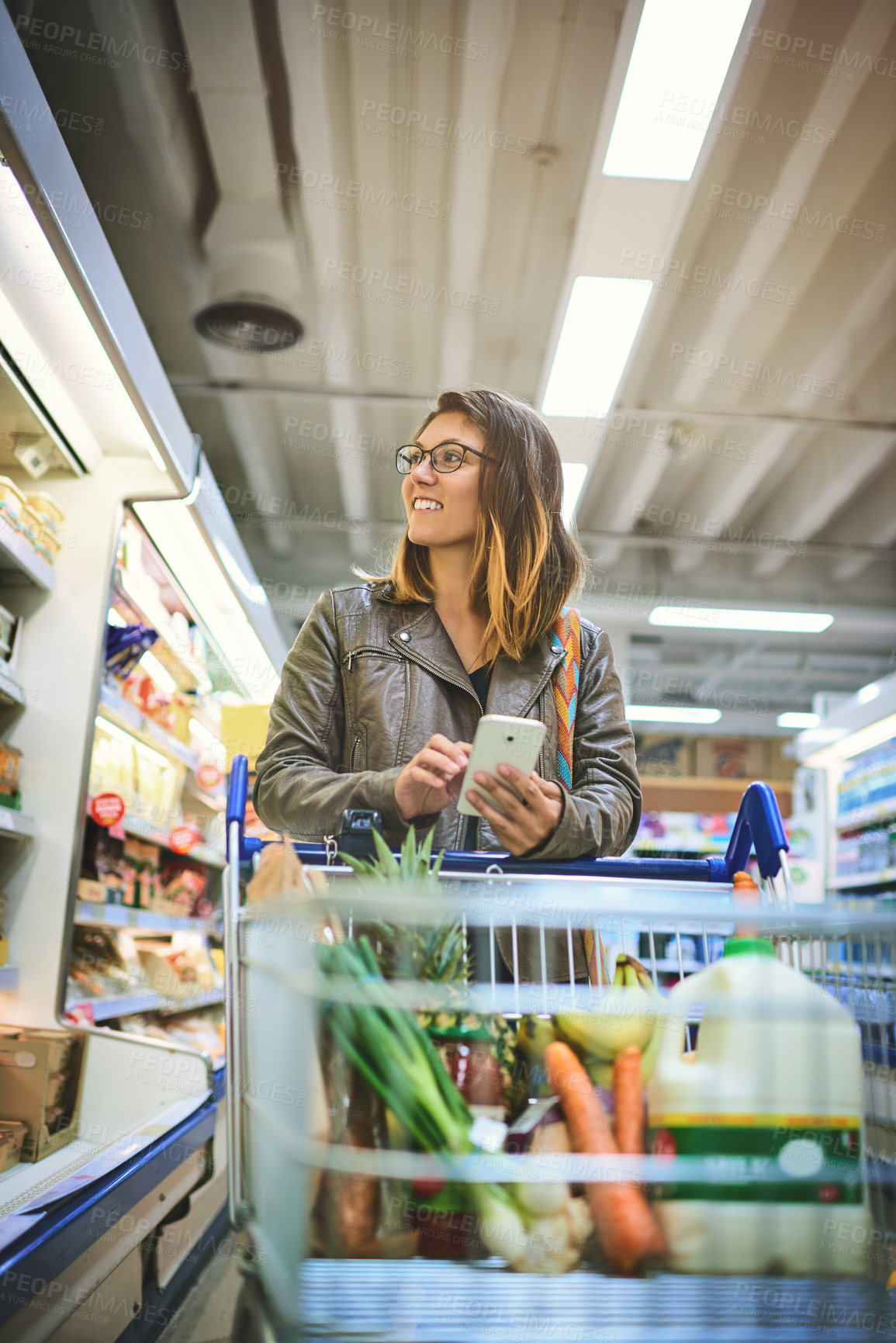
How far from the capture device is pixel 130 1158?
221 centimetres

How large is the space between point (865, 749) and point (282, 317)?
5.12m

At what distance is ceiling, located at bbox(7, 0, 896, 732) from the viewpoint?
379 cm

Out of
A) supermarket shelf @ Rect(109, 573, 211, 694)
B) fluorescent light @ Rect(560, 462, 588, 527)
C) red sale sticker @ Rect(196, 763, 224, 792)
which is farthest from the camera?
fluorescent light @ Rect(560, 462, 588, 527)

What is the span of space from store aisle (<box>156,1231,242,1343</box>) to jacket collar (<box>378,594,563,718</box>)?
4.86 feet

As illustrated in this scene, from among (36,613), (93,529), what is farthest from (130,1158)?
(93,529)

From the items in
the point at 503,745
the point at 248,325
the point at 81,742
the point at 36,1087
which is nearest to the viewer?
the point at 503,745

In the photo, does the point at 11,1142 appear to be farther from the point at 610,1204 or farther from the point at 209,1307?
the point at 610,1204

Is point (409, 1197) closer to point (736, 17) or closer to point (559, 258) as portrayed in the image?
point (736, 17)

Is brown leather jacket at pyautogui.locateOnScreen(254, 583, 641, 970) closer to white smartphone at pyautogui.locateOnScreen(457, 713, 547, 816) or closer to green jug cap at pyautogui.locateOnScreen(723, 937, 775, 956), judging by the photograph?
white smartphone at pyautogui.locateOnScreen(457, 713, 547, 816)

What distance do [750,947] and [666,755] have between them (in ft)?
38.3

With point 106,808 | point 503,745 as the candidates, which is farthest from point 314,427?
point 503,745

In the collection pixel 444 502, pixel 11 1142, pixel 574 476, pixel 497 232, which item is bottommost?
pixel 11 1142

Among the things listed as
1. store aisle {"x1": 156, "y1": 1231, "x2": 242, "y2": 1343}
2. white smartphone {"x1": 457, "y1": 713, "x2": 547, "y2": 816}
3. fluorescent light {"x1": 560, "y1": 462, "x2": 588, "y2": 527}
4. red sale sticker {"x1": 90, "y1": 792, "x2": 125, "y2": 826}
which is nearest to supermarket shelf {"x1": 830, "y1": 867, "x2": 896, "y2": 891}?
fluorescent light {"x1": 560, "y1": 462, "x2": 588, "y2": 527}

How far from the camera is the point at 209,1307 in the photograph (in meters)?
2.69
